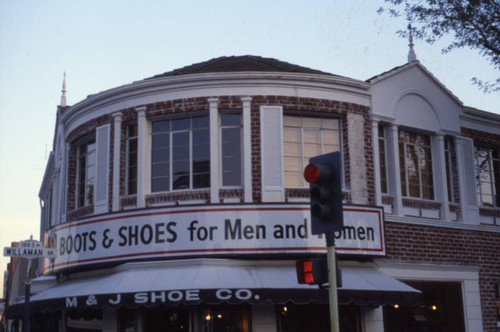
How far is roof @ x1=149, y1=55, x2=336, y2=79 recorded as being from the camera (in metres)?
17.6

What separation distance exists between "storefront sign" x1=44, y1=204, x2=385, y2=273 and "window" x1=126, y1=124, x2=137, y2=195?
117cm

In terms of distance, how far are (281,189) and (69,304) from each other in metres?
5.30

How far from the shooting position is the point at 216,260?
14.9 meters

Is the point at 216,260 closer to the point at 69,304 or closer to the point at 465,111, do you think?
the point at 69,304

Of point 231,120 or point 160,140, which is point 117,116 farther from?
point 231,120

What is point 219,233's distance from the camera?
49.3 feet

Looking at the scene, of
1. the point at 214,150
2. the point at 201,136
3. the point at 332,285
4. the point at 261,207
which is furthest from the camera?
the point at 201,136

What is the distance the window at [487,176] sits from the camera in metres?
20.0

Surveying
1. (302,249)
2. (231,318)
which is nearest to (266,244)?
(302,249)

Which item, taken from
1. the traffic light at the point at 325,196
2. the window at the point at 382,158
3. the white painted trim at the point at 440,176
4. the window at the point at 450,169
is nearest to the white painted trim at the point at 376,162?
the window at the point at 382,158

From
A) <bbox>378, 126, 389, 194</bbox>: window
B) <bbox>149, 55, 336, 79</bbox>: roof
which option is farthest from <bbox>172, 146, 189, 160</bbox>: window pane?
<bbox>378, 126, 389, 194</bbox>: window

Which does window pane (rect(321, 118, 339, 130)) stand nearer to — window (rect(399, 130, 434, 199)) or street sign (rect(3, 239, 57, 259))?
window (rect(399, 130, 434, 199))

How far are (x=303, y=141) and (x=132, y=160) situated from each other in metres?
4.25

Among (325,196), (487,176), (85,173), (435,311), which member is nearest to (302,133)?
(435,311)
